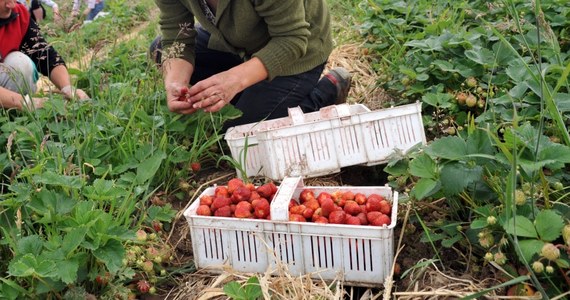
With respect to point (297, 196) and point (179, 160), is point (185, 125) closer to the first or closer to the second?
point (179, 160)

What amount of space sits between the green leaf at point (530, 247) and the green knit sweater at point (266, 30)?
1.24 m

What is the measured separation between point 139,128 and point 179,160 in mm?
233

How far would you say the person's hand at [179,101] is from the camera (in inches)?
80.4

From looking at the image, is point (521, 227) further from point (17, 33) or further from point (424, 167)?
point (17, 33)

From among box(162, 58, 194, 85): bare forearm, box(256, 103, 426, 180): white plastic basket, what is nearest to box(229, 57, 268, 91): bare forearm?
box(256, 103, 426, 180): white plastic basket

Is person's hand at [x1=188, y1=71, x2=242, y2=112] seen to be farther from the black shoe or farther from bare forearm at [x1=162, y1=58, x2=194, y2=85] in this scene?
the black shoe

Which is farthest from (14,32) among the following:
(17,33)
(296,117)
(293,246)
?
(293,246)

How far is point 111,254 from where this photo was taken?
49.4 inches

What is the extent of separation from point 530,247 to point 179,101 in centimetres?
133

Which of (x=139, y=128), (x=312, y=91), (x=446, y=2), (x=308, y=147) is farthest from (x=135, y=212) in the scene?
(x=446, y=2)

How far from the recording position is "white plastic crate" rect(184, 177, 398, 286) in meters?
1.38

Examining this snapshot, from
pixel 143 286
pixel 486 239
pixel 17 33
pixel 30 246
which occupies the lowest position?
pixel 143 286

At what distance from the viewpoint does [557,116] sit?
1.23 m

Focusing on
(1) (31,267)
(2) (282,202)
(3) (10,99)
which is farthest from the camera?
(3) (10,99)
